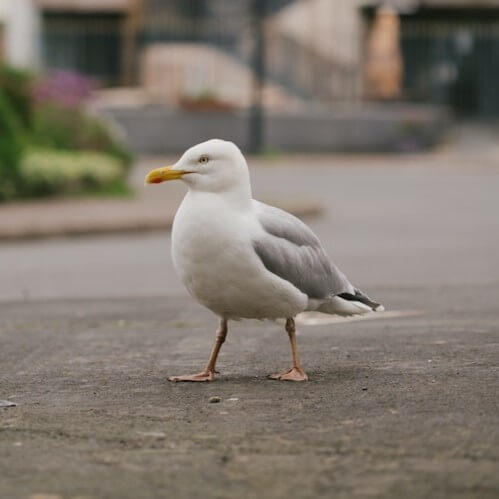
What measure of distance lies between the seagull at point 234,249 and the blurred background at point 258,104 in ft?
34.7

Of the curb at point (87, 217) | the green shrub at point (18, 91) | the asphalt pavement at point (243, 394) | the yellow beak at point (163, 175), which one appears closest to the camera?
the asphalt pavement at point (243, 394)

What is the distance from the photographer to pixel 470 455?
461 centimetres

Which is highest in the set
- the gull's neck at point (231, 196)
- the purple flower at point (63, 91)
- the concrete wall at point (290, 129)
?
the gull's neck at point (231, 196)

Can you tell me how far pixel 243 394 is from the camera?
5.91 metres

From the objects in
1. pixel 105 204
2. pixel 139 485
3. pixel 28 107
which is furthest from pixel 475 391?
pixel 28 107

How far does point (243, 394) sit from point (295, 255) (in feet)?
2.36

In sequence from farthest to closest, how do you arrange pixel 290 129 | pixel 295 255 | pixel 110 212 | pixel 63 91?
pixel 290 129, pixel 63 91, pixel 110 212, pixel 295 255

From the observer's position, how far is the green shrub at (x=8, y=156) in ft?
65.3

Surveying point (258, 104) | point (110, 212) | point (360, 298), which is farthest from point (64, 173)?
point (360, 298)

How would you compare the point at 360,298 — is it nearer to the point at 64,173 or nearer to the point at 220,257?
the point at 220,257

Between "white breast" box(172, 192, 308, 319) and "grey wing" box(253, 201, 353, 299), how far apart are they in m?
0.05

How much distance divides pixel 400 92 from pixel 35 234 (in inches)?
929

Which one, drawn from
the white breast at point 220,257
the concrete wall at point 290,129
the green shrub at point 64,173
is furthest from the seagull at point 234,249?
the concrete wall at point 290,129

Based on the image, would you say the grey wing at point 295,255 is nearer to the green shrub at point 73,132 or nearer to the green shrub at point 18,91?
the green shrub at point 18,91
